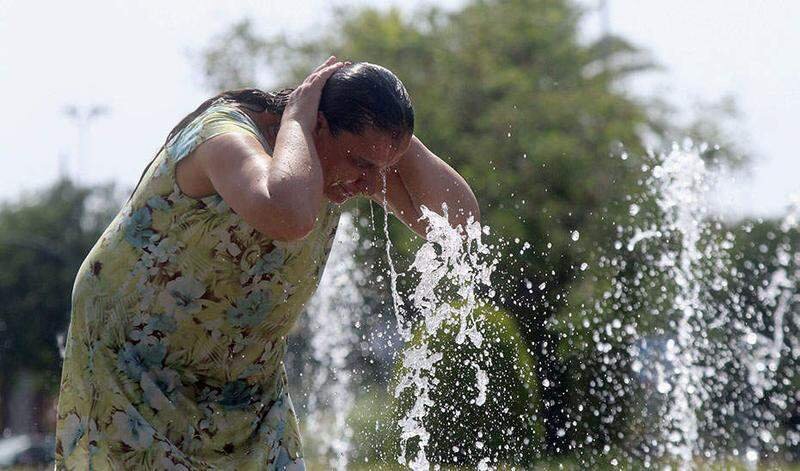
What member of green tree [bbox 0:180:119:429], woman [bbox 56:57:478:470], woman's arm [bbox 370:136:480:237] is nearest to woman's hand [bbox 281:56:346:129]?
woman [bbox 56:57:478:470]

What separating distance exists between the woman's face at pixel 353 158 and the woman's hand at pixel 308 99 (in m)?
0.05

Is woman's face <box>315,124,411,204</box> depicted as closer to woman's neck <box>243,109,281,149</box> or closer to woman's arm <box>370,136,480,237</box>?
woman's neck <box>243,109,281,149</box>

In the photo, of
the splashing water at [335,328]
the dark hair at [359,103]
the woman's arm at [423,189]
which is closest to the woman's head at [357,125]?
the dark hair at [359,103]

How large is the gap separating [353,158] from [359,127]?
0.25ft

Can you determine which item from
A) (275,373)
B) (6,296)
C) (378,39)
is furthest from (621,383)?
(6,296)

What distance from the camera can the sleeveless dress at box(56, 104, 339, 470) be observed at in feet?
8.94

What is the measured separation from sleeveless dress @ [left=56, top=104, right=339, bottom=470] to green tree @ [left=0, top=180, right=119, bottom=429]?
99.0 feet

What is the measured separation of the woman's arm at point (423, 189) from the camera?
10.4 feet

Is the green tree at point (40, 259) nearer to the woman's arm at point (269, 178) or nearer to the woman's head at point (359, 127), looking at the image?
the woman's head at point (359, 127)

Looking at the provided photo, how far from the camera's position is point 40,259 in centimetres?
3922

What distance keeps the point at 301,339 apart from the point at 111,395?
11.8m

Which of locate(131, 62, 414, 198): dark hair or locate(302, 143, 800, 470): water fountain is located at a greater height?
locate(302, 143, 800, 470): water fountain

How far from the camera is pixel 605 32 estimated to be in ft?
89.6

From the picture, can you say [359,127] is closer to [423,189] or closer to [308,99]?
[308,99]
